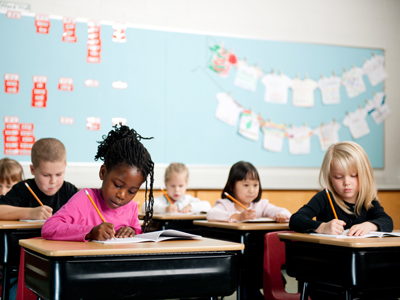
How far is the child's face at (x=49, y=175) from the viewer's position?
265 cm

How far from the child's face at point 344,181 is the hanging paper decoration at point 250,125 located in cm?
263

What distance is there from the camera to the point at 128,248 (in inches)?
55.3

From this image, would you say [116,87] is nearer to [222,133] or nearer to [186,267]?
[222,133]

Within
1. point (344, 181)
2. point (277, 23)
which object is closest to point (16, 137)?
point (277, 23)

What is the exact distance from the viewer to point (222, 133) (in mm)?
4922

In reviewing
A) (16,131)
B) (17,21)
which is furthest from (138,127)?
(17,21)

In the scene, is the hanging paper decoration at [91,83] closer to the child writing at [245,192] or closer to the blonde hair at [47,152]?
the child writing at [245,192]

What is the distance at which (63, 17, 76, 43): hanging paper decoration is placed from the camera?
4.41 metres

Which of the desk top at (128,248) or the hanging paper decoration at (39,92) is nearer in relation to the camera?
the desk top at (128,248)

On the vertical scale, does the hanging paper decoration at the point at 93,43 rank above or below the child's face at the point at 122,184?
above

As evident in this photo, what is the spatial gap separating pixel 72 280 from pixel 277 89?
4.09m

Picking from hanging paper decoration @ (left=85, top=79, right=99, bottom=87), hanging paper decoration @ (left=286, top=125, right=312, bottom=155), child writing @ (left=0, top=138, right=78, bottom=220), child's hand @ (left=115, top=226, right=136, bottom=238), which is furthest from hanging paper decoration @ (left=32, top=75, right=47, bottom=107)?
child's hand @ (left=115, top=226, right=136, bottom=238)

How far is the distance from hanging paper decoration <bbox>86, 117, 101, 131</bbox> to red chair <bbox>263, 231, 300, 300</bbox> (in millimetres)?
2549

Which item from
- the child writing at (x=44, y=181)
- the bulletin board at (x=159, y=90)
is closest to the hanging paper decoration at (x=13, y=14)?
the bulletin board at (x=159, y=90)
